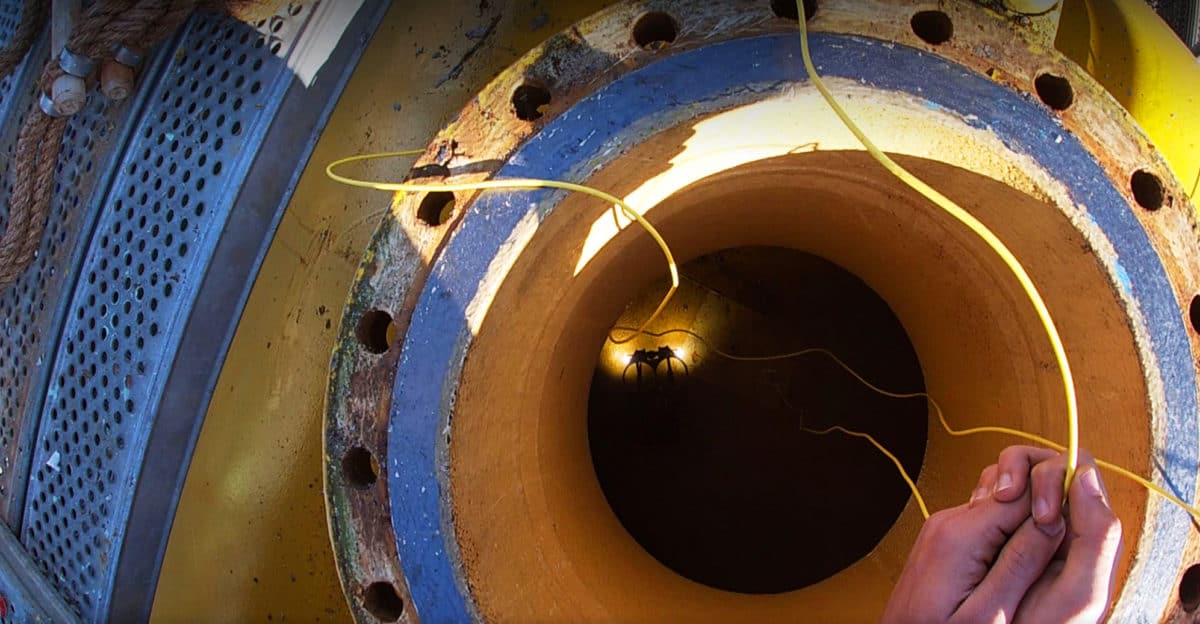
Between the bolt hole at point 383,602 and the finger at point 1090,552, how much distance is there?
73 centimetres

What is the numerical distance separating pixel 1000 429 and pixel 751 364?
847mm

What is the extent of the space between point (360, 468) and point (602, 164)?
483 mm

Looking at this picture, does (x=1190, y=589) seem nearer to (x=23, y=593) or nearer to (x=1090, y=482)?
(x=1090, y=482)

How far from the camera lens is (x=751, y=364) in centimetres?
207

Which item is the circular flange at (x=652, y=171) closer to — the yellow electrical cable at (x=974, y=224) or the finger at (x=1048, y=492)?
the yellow electrical cable at (x=974, y=224)

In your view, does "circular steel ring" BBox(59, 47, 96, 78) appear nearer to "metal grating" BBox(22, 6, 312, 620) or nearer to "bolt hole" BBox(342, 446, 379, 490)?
"metal grating" BBox(22, 6, 312, 620)

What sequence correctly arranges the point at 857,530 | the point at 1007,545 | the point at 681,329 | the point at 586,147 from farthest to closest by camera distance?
the point at 681,329
the point at 857,530
the point at 586,147
the point at 1007,545

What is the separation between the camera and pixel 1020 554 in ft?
2.45

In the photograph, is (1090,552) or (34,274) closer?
(1090,552)

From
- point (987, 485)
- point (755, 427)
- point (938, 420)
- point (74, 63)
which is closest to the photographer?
point (987, 485)

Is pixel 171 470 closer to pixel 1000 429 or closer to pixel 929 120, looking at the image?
pixel 929 120

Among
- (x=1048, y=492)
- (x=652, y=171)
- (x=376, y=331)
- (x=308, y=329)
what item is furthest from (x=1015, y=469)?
(x=308, y=329)

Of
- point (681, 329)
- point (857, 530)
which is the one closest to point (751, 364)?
point (681, 329)

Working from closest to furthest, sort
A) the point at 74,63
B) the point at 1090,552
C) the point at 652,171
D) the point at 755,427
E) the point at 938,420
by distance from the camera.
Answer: the point at 1090,552
the point at 652,171
the point at 74,63
the point at 938,420
the point at 755,427
